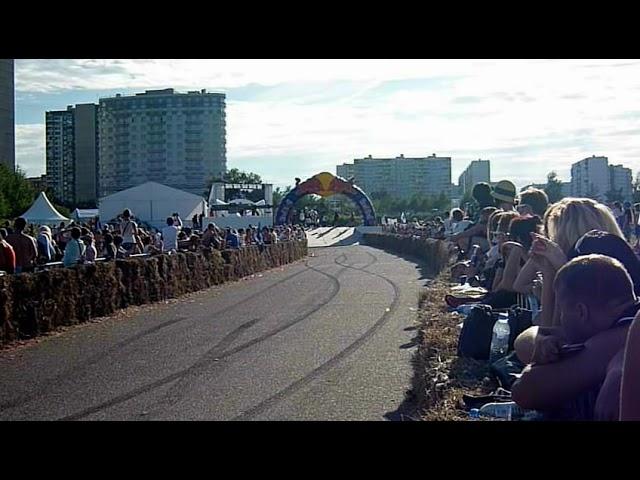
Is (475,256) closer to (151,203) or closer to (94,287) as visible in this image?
(94,287)

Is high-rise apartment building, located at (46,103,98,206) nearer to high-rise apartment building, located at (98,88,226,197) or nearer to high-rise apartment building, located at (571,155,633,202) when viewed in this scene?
high-rise apartment building, located at (98,88,226,197)

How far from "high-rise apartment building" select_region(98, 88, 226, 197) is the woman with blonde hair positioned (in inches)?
679

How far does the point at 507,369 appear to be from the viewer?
675cm

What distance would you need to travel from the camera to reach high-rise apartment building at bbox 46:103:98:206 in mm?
49250

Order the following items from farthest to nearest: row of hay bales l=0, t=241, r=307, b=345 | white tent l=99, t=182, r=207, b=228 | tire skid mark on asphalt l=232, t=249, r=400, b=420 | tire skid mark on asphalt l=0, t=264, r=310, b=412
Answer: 1. white tent l=99, t=182, r=207, b=228
2. row of hay bales l=0, t=241, r=307, b=345
3. tire skid mark on asphalt l=0, t=264, r=310, b=412
4. tire skid mark on asphalt l=232, t=249, r=400, b=420

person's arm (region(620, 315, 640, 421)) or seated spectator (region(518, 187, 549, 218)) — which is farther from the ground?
seated spectator (region(518, 187, 549, 218))

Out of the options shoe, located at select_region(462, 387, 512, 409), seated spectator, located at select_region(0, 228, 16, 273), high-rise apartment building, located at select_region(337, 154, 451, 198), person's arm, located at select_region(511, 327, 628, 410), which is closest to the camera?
person's arm, located at select_region(511, 327, 628, 410)

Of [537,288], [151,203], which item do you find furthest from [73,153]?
[537,288]

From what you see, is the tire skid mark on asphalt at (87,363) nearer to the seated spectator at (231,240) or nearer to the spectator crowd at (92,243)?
the spectator crowd at (92,243)

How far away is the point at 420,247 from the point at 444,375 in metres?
34.7

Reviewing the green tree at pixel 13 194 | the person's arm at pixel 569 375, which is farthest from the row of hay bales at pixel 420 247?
the green tree at pixel 13 194

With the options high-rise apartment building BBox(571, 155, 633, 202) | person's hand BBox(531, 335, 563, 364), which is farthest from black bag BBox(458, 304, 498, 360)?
high-rise apartment building BBox(571, 155, 633, 202)
